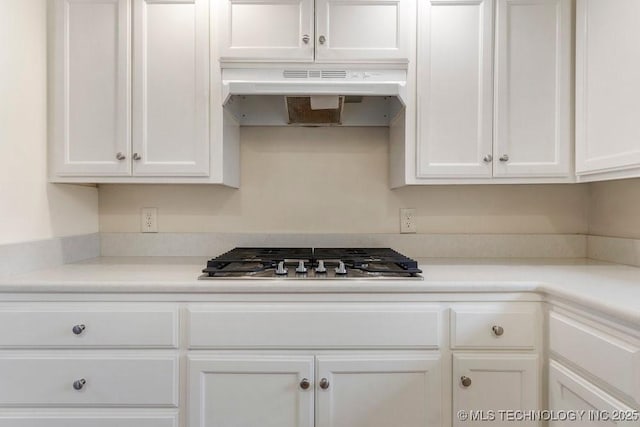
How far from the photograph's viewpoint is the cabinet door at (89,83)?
1700 millimetres

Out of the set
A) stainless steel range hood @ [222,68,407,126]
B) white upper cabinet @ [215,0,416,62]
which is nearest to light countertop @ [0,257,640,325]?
stainless steel range hood @ [222,68,407,126]

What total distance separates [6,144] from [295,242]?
128 cm

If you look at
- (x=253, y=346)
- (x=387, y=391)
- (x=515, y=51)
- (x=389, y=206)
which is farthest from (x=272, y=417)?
(x=515, y=51)

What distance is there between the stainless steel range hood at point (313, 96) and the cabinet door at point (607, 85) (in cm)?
75

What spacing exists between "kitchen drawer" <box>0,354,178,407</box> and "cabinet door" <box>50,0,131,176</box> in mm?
782

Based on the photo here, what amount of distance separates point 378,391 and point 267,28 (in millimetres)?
1527

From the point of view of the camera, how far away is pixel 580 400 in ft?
3.99

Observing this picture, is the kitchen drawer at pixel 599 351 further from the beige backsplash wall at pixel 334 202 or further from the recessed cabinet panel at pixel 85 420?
the recessed cabinet panel at pixel 85 420

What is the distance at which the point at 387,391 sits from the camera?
55.4 inches

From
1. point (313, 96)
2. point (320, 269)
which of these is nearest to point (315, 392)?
point (320, 269)

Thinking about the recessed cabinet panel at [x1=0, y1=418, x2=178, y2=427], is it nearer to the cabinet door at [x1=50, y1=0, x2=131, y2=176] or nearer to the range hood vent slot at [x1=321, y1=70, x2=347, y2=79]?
the cabinet door at [x1=50, y1=0, x2=131, y2=176]

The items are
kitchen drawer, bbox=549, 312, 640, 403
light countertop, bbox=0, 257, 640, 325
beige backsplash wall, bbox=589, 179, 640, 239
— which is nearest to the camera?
kitchen drawer, bbox=549, 312, 640, 403

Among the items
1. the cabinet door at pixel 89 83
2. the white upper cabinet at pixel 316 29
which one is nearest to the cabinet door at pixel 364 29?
the white upper cabinet at pixel 316 29

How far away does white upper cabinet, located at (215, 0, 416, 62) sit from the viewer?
1.70 metres
